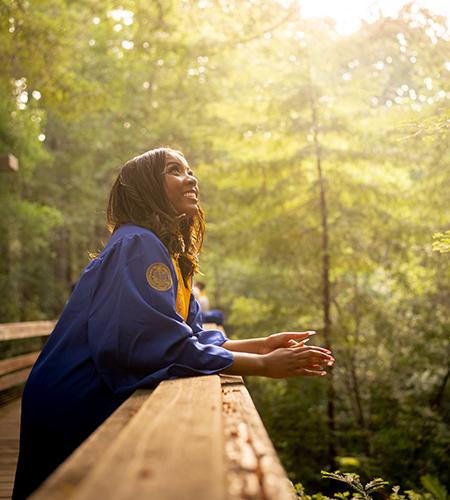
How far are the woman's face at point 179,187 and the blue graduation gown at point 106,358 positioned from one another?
19.5 inches

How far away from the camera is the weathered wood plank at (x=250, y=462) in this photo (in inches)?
42.9

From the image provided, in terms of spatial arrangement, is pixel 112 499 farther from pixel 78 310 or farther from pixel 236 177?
pixel 236 177

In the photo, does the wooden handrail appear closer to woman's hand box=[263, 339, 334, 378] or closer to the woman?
the woman

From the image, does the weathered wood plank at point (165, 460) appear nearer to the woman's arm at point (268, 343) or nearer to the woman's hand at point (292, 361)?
the woman's hand at point (292, 361)

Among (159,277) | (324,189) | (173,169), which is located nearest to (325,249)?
(324,189)

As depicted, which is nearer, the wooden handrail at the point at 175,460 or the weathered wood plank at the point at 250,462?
the wooden handrail at the point at 175,460

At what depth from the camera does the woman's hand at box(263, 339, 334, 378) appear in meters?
2.46

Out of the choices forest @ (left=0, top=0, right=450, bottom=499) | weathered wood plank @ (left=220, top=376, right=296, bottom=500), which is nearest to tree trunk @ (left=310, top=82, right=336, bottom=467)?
forest @ (left=0, top=0, right=450, bottom=499)

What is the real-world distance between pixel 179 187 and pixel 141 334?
2.89 ft

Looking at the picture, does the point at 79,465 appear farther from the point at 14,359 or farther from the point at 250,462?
the point at 14,359

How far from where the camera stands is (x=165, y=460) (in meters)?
1.06

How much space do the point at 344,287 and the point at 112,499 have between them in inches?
426

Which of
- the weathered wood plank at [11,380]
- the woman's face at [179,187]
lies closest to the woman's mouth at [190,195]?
the woman's face at [179,187]

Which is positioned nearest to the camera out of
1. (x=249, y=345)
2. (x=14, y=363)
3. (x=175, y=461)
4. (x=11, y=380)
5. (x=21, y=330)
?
(x=175, y=461)
